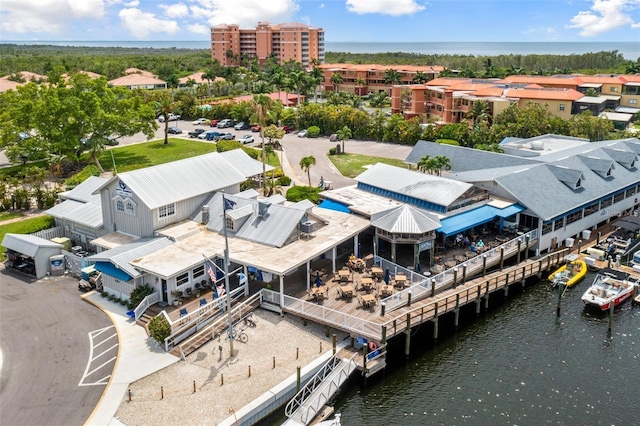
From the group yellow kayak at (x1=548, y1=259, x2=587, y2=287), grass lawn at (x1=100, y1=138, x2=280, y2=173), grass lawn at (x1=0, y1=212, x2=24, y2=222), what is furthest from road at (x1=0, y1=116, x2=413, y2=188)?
yellow kayak at (x1=548, y1=259, x2=587, y2=287)

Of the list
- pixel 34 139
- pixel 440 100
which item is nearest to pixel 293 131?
pixel 440 100

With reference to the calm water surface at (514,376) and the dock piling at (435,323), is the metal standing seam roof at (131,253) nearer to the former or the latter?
the calm water surface at (514,376)

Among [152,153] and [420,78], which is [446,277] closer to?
[152,153]

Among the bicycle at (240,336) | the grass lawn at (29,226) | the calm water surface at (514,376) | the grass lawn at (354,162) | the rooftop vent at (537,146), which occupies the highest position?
the rooftop vent at (537,146)

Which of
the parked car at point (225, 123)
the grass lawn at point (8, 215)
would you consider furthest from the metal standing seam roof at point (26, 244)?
the parked car at point (225, 123)

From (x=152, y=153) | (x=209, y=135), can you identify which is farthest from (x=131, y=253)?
(x=209, y=135)

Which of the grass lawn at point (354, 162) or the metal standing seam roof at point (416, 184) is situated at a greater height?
the metal standing seam roof at point (416, 184)
